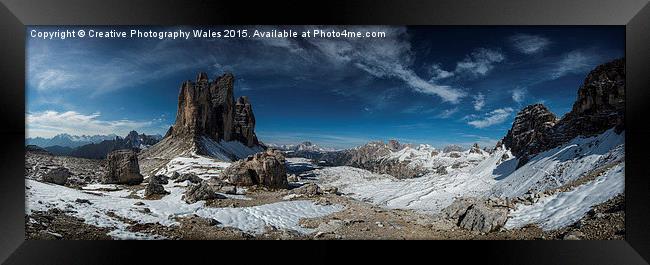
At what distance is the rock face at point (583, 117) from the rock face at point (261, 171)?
575cm

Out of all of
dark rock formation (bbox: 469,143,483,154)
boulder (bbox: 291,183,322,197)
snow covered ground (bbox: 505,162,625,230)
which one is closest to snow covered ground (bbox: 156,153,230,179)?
boulder (bbox: 291,183,322,197)

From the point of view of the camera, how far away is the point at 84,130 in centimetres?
682

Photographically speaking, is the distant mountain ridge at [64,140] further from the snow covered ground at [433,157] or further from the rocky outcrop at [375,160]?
the snow covered ground at [433,157]

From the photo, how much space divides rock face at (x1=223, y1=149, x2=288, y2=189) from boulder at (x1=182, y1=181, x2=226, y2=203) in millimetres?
480

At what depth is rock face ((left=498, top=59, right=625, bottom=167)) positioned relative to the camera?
21.1 feet

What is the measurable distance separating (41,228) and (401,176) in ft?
30.1

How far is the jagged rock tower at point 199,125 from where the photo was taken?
23.1 ft

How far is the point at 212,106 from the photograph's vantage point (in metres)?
8.44

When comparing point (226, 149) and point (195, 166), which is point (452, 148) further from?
point (195, 166)

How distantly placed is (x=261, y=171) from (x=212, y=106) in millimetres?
2596

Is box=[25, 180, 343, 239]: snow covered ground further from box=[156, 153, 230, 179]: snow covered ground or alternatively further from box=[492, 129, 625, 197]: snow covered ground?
box=[492, 129, 625, 197]: snow covered ground

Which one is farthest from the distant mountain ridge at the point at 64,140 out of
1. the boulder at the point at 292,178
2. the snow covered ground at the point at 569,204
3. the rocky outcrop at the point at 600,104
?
the rocky outcrop at the point at 600,104

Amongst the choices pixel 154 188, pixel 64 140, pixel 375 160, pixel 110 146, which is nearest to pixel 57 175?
pixel 64 140
